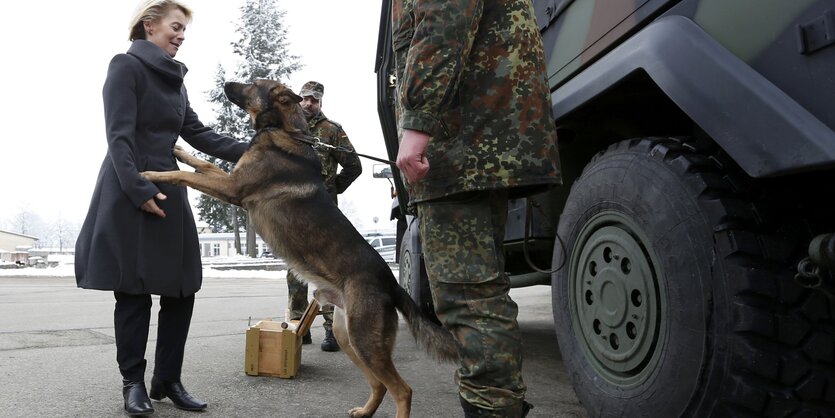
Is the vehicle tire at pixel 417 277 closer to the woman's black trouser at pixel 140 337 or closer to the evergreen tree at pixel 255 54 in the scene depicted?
the woman's black trouser at pixel 140 337

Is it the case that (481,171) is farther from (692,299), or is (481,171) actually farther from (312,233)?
(312,233)

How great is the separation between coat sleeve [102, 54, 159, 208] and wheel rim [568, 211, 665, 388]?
6.33ft

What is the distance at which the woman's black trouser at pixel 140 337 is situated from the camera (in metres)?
2.81

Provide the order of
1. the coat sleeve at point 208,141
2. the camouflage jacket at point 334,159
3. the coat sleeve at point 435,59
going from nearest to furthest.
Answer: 1. the coat sleeve at point 435,59
2. the coat sleeve at point 208,141
3. the camouflage jacket at point 334,159

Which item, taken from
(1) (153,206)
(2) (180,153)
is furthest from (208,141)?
(1) (153,206)

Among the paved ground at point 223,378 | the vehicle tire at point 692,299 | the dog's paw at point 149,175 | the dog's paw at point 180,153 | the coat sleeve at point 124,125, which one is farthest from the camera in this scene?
the dog's paw at point 180,153

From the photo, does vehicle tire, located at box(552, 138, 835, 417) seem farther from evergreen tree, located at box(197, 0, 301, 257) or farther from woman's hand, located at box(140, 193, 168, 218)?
evergreen tree, located at box(197, 0, 301, 257)

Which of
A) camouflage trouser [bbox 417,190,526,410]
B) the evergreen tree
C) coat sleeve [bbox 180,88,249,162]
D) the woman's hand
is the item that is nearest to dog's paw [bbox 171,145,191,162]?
coat sleeve [bbox 180,88,249,162]

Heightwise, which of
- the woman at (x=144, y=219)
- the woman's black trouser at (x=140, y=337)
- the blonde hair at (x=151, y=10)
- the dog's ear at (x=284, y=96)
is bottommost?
the woman's black trouser at (x=140, y=337)

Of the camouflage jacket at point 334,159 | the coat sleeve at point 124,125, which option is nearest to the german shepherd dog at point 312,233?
the coat sleeve at point 124,125

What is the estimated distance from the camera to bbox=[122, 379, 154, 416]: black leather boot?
2732 mm

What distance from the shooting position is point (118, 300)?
2.82 meters

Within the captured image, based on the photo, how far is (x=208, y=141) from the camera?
3453 mm

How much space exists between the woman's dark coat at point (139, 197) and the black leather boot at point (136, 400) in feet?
1.44
